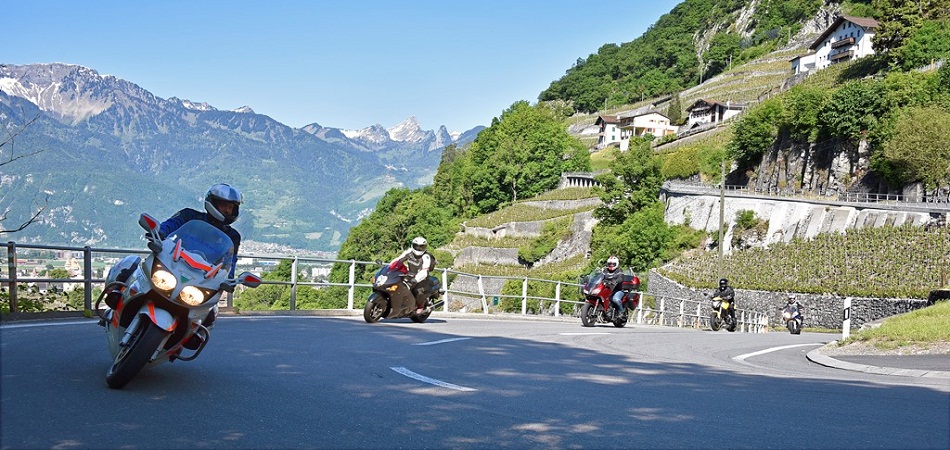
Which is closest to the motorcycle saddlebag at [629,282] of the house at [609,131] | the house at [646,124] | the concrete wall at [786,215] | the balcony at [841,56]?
the concrete wall at [786,215]

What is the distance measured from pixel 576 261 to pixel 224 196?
8286 centimetres

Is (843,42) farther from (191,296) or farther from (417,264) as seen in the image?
(191,296)

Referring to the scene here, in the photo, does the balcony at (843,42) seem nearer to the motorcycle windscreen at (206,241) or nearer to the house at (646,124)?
the house at (646,124)

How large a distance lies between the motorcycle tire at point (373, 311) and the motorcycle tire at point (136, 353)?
936 centimetres

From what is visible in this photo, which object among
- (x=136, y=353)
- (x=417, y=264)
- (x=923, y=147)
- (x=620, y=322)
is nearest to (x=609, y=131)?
(x=923, y=147)

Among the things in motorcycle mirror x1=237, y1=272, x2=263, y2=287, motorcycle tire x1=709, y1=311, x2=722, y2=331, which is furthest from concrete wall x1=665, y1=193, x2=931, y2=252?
motorcycle mirror x1=237, y1=272, x2=263, y2=287

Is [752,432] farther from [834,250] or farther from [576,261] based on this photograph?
[576,261]

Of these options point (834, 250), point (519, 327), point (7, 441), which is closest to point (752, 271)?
point (834, 250)

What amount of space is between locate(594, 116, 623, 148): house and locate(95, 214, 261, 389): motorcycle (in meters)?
147

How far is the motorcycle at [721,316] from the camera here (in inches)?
1085

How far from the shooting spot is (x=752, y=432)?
630cm

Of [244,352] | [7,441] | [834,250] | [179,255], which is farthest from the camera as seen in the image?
[834,250]

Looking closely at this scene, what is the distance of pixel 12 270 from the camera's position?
527 inches

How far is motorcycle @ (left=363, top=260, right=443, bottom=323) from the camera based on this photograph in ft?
53.6
